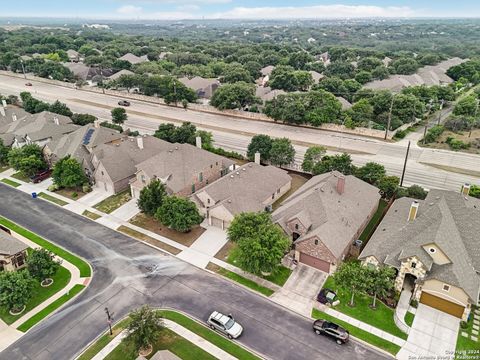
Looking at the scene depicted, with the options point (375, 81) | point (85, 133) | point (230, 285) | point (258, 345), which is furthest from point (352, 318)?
point (375, 81)

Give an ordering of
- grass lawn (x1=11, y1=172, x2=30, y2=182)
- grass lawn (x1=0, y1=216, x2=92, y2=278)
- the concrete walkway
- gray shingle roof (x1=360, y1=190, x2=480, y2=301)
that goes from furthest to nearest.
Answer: grass lawn (x1=11, y1=172, x2=30, y2=182) < grass lawn (x1=0, y1=216, x2=92, y2=278) < gray shingle roof (x1=360, y1=190, x2=480, y2=301) < the concrete walkway

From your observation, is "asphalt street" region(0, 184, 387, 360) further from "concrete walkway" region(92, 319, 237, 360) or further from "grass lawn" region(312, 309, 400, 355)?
"concrete walkway" region(92, 319, 237, 360)

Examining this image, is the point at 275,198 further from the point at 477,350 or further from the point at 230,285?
the point at 477,350

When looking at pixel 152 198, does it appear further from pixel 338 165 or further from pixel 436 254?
A: pixel 436 254

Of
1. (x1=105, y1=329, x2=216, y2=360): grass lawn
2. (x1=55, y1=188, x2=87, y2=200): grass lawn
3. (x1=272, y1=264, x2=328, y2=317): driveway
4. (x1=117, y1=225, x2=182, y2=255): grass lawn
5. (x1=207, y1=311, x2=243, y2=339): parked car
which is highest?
(x1=207, y1=311, x2=243, y2=339): parked car

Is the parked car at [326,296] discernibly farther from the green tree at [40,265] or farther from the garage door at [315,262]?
the green tree at [40,265]

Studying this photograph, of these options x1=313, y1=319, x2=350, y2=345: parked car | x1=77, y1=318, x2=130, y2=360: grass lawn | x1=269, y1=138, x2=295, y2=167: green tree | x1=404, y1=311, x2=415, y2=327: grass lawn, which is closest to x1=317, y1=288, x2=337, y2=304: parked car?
x1=313, y1=319, x2=350, y2=345: parked car

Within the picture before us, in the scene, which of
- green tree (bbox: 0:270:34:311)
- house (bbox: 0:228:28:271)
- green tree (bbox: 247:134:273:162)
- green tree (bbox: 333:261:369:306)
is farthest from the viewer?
green tree (bbox: 247:134:273:162)

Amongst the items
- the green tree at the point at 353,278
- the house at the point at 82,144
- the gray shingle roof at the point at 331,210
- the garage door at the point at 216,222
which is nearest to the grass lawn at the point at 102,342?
the garage door at the point at 216,222
